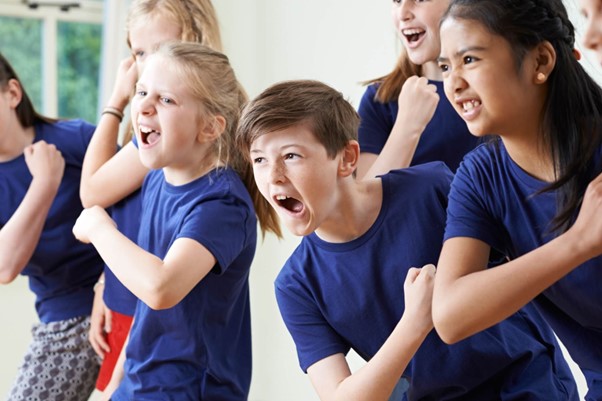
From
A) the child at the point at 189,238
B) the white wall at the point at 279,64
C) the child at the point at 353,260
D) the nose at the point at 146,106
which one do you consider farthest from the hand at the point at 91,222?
the white wall at the point at 279,64

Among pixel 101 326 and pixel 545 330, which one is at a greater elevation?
pixel 545 330

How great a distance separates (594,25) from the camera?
1.37m

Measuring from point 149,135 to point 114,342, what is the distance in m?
0.67

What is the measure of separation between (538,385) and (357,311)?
0.35m

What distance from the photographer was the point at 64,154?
2.72 m

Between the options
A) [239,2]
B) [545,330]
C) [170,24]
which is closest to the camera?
[545,330]

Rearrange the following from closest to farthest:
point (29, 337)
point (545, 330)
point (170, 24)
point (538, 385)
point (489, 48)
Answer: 1. point (489, 48)
2. point (538, 385)
3. point (545, 330)
4. point (170, 24)
5. point (29, 337)

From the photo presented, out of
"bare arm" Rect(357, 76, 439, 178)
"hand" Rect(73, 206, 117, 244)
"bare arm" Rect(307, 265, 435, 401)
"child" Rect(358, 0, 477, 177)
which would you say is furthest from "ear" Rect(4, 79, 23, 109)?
"bare arm" Rect(307, 265, 435, 401)

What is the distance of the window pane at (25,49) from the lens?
4270 mm

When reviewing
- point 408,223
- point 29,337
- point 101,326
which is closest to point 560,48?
point 408,223

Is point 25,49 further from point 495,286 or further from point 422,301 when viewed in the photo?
point 495,286

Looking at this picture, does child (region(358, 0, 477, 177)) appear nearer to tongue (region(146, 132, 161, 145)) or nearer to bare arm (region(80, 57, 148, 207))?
tongue (region(146, 132, 161, 145))

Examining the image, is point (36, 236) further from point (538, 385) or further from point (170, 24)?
point (538, 385)

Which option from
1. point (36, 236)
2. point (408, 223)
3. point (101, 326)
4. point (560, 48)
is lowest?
point (101, 326)
